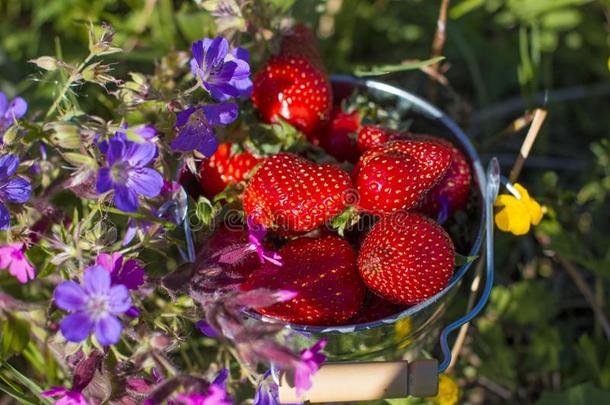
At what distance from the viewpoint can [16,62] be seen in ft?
5.85

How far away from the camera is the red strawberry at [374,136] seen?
1.19 m

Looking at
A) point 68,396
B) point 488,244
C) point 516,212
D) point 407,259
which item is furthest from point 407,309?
point 68,396

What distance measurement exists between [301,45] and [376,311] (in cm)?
52

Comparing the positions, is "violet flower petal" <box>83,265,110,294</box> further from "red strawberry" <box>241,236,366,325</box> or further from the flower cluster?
"red strawberry" <box>241,236,366,325</box>

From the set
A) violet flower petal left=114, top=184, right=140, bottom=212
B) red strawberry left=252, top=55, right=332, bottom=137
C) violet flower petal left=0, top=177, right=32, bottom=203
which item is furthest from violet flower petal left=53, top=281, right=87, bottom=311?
red strawberry left=252, top=55, right=332, bottom=137

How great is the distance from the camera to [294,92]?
1.23 meters

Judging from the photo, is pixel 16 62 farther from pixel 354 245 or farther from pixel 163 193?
pixel 354 245

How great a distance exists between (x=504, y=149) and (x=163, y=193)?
102cm

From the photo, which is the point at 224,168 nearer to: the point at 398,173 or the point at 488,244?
the point at 398,173

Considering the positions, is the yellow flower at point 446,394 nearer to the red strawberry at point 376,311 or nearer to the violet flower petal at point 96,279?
the red strawberry at point 376,311

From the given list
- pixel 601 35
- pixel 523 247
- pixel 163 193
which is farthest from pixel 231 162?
pixel 601 35

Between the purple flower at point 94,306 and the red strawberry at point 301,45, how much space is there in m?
0.58

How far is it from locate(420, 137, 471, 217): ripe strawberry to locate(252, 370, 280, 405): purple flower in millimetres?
421

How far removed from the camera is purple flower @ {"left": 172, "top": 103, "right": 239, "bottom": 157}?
104cm
